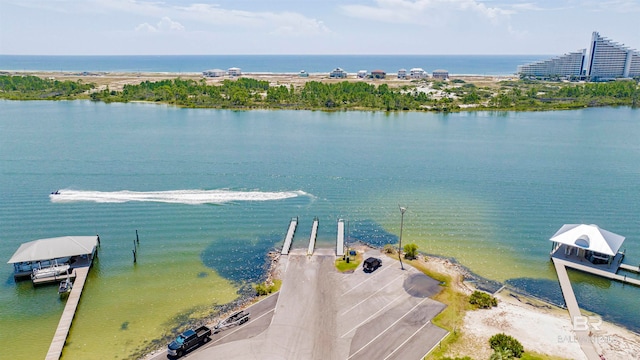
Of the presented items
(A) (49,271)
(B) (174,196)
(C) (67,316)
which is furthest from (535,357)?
(B) (174,196)

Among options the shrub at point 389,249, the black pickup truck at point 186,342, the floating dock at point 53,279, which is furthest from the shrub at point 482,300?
the floating dock at point 53,279

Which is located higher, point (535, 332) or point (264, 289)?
point (264, 289)

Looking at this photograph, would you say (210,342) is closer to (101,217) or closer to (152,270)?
(152,270)

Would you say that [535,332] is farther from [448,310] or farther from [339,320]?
[339,320]

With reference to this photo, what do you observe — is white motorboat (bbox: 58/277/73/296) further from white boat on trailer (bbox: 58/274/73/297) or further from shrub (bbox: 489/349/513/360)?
shrub (bbox: 489/349/513/360)

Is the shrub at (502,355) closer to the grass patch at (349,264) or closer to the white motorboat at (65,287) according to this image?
the grass patch at (349,264)
